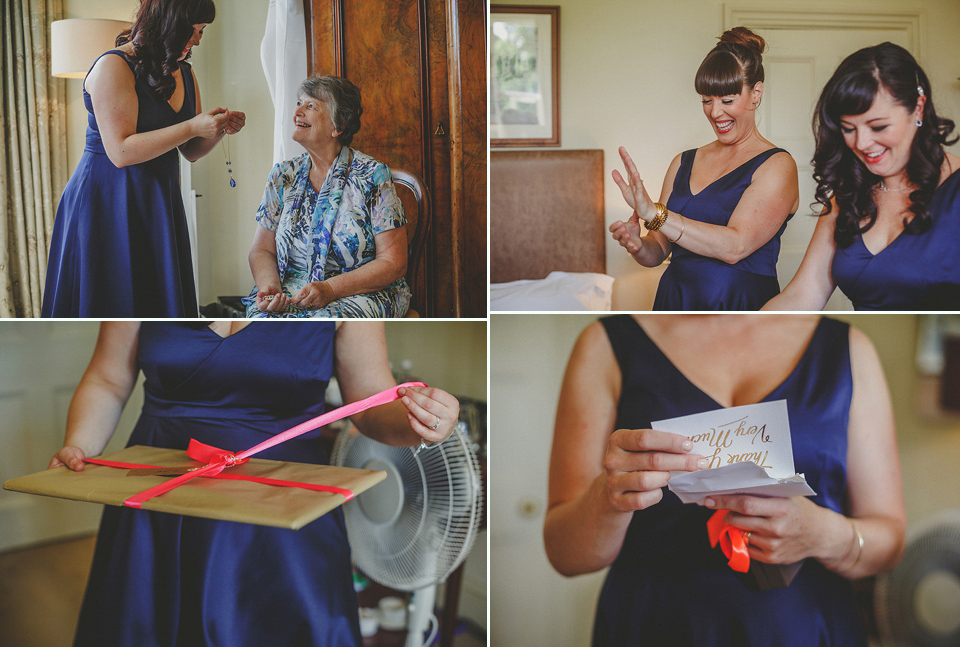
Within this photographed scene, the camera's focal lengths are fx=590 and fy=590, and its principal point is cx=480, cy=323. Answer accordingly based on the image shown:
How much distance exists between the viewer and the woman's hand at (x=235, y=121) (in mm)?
1091

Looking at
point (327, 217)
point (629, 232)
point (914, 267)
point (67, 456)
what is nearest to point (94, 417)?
point (67, 456)

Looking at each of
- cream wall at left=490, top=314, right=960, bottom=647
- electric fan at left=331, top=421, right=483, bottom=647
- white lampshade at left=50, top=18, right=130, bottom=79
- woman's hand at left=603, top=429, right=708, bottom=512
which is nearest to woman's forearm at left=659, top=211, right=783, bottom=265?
cream wall at left=490, top=314, right=960, bottom=647

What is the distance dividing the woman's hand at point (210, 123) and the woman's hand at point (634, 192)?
0.74m

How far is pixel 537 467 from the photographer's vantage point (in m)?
1.18

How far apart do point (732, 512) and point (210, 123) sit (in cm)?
122

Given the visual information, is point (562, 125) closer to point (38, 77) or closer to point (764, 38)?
point (764, 38)

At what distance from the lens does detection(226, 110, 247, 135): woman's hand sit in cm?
109

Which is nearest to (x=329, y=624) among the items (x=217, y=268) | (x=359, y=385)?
(x=359, y=385)

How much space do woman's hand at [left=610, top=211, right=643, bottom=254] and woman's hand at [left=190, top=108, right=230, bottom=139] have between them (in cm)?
75

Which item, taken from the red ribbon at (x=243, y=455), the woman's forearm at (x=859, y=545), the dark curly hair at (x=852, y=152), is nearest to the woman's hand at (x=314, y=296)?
the red ribbon at (x=243, y=455)

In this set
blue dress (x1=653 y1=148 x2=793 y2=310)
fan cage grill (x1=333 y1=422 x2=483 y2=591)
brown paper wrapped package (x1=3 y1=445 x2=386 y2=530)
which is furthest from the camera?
fan cage grill (x1=333 y1=422 x2=483 y2=591)

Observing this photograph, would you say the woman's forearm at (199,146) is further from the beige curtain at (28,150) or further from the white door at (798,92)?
the white door at (798,92)

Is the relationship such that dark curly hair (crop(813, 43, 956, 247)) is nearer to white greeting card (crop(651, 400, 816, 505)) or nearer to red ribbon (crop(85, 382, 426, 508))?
white greeting card (crop(651, 400, 816, 505))

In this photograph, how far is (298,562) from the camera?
44.2 inches
